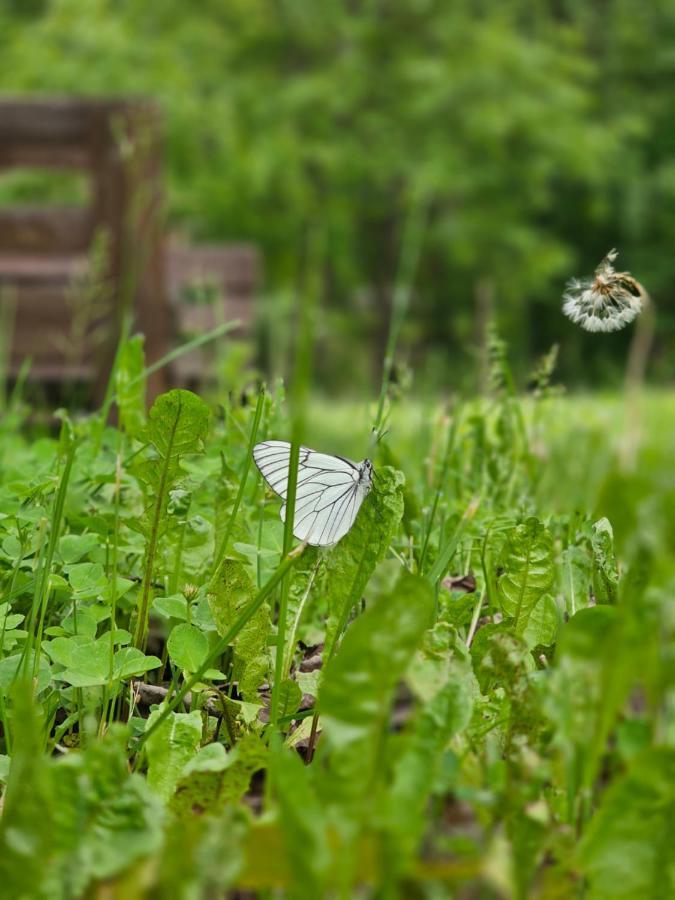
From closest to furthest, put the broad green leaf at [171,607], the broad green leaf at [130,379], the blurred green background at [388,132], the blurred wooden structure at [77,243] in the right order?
the broad green leaf at [171,607] → the broad green leaf at [130,379] → the blurred wooden structure at [77,243] → the blurred green background at [388,132]

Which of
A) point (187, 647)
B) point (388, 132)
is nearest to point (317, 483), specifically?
point (187, 647)

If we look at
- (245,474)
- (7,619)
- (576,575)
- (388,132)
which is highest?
(388,132)

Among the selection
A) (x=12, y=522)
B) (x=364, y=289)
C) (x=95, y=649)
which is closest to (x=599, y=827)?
(x=95, y=649)

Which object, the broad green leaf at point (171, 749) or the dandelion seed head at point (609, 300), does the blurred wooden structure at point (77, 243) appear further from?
the broad green leaf at point (171, 749)

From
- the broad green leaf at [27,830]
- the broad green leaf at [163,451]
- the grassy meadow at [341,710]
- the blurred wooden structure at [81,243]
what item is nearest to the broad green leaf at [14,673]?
the grassy meadow at [341,710]

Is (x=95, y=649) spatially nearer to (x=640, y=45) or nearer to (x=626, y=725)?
(x=626, y=725)

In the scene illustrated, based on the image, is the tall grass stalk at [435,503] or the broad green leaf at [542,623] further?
the tall grass stalk at [435,503]

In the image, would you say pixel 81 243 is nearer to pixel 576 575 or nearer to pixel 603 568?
pixel 576 575
